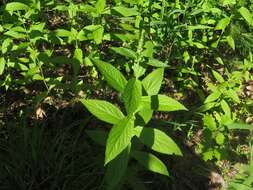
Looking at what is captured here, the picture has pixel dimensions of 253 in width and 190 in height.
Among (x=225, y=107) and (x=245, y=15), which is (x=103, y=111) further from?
(x=245, y=15)

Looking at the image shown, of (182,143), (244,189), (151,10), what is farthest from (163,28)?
(244,189)

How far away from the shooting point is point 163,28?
11.5 ft

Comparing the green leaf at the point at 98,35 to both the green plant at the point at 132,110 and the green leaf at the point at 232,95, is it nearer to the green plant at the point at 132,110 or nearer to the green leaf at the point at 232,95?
the green plant at the point at 132,110

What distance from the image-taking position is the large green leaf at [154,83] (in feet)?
7.70

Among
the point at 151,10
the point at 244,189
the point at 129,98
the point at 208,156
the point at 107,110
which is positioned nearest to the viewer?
the point at 244,189

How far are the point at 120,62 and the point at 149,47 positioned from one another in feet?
2.06

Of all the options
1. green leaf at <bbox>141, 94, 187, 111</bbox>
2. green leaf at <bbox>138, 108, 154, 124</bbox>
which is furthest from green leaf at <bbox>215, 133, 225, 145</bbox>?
green leaf at <bbox>138, 108, 154, 124</bbox>

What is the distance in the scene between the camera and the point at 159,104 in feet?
7.47

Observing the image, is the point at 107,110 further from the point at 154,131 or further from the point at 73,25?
the point at 73,25

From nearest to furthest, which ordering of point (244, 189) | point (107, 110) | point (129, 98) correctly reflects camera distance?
point (244, 189)
point (129, 98)
point (107, 110)

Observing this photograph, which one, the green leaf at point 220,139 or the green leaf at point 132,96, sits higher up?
the green leaf at point 132,96

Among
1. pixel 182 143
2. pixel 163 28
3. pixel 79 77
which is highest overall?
pixel 163 28

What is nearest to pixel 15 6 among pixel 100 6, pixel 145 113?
pixel 100 6

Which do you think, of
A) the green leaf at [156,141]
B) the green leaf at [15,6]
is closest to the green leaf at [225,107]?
the green leaf at [156,141]
